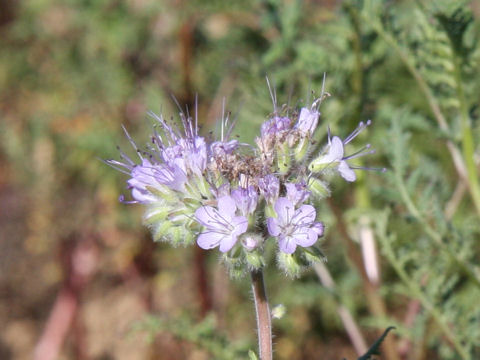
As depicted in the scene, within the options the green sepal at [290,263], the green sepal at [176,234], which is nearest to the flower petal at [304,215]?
the green sepal at [290,263]

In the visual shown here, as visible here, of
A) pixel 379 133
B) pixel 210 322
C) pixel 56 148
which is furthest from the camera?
pixel 56 148

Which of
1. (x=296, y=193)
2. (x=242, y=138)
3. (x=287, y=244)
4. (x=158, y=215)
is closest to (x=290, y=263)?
(x=287, y=244)

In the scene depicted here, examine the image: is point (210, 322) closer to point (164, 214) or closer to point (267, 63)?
point (164, 214)

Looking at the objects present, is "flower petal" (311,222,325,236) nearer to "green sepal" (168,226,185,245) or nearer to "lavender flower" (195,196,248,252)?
"lavender flower" (195,196,248,252)

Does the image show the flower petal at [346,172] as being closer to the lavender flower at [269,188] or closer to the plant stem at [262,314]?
the lavender flower at [269,188]

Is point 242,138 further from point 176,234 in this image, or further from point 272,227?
point 272,227

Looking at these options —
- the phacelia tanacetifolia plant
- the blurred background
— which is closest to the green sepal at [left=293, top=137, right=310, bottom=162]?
the phacelia tanacetifolia plant

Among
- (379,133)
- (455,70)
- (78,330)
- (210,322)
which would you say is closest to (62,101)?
(78,330)
